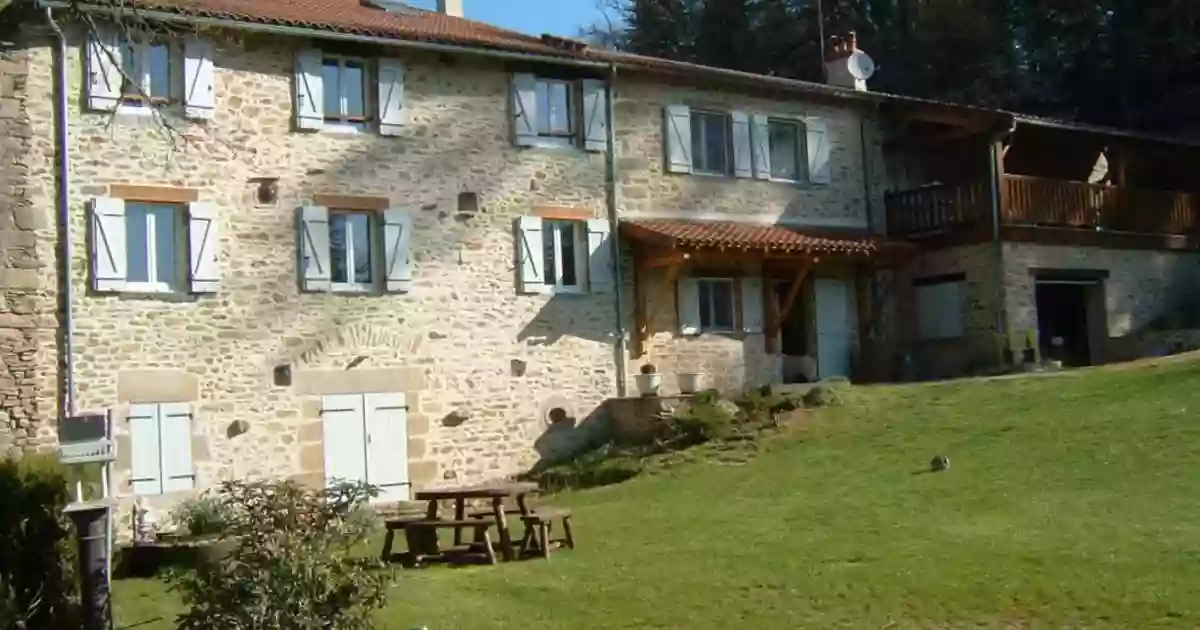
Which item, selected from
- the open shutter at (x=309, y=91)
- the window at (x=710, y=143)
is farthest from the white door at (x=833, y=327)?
the open shutter at (x=309, y=91)

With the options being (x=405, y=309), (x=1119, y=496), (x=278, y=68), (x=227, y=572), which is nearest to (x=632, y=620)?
(x=227, y=572)

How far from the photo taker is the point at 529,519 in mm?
11555

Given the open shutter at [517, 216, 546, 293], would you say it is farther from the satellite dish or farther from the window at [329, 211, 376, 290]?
the satellite dish

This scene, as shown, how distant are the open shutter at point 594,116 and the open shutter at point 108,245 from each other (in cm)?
667

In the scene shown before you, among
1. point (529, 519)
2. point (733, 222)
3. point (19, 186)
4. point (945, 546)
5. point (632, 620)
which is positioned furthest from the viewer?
point (733, 222)

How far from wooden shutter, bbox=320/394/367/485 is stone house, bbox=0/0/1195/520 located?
0.04 m

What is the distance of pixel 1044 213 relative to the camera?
870 inches

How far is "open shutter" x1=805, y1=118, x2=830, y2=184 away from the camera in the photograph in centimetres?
2194

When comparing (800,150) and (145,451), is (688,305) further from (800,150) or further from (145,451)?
(145,451)

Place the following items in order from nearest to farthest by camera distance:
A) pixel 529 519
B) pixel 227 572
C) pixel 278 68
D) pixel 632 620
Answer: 1. pixel 227 572
2. pixel 632 620
3. pixel 529 519
4. pixel 278 68

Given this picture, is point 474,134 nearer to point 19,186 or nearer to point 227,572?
point 19,186

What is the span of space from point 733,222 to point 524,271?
3854mm

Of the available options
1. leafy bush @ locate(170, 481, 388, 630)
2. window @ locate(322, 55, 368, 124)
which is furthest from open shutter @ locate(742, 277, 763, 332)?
leafy bush @ locate(170, 481, 388, 630)

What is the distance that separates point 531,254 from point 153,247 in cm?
509
